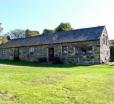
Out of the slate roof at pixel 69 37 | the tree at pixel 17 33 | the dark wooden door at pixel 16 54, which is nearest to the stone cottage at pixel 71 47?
the slate roof at pixel 69 37

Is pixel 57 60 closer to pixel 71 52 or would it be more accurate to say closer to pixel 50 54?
pixel 71 52

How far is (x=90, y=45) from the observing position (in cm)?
3209

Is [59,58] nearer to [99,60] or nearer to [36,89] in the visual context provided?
[99,60]

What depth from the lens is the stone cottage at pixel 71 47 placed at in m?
32.0

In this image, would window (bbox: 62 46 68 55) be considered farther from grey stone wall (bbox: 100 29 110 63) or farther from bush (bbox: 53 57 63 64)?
grey stone wall (bbox: 100 29 110 63)

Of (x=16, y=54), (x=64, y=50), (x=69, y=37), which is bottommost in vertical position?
(x=16, y=54)

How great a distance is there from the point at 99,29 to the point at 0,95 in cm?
2579

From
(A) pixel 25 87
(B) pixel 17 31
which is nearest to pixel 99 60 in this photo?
(A) pixel 25 87

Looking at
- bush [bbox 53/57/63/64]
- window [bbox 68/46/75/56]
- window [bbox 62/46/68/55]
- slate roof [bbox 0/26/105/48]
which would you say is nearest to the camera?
slate roof [bbox 0/26/105/48]

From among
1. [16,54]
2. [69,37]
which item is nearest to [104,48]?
[69,37]

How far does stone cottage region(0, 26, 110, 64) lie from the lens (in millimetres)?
32000

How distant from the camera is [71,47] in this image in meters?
33.9

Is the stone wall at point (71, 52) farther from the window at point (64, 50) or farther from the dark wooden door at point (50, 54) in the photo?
the dark wooden door at point (50, 54)

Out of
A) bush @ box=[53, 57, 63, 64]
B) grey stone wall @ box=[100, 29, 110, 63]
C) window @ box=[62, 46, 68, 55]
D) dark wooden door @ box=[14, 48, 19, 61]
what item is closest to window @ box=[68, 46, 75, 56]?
window @ box=[62, 46, 68, 55]
